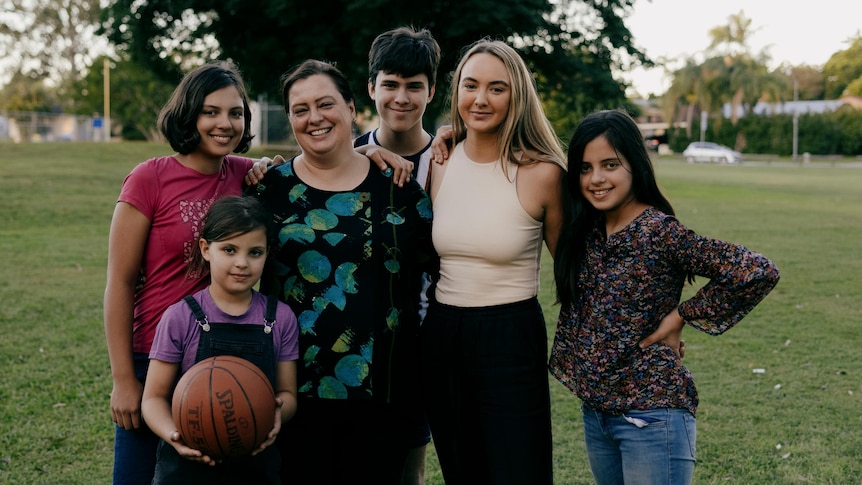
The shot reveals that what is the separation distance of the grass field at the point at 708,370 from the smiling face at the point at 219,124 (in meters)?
2.56

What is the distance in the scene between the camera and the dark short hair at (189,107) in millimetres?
3000

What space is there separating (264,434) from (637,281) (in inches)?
58.0

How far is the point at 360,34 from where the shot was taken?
20.0 m

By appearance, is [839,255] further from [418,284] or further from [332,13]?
[332,13]

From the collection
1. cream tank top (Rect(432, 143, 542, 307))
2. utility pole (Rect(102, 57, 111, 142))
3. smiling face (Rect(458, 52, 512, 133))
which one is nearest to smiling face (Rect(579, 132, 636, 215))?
cream tank top (Rect(432, 143, 542, 307))

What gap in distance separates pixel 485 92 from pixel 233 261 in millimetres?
1194

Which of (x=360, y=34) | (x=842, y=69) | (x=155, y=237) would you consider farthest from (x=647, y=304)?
(x=842, y=69)

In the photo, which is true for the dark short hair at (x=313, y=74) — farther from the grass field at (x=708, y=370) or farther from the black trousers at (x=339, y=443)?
the grass field at (x=708, y=370)

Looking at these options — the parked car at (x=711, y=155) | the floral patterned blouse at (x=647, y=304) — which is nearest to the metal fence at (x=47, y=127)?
the parked car at (x=711, y=155)

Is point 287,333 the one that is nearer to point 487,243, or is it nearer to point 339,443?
point 339,443

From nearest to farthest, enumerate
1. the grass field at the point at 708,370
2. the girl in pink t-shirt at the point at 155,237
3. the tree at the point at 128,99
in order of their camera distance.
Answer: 1. the girl in pink t-shirt at the point at 155,237
2. the grass field at the point at 708,370
3. the tree at the point at 128,99

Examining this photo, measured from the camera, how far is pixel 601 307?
2.98 m

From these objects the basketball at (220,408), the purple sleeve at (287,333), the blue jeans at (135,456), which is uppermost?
the purple sleeve at (287,333)

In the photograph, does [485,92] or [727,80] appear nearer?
[485,92]
